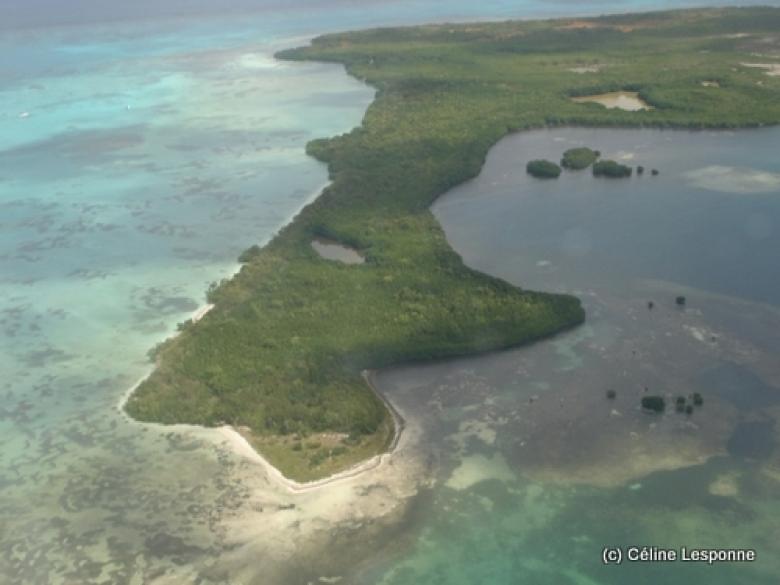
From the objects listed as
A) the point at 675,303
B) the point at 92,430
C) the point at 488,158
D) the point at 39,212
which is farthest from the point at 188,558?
the point at 488,158

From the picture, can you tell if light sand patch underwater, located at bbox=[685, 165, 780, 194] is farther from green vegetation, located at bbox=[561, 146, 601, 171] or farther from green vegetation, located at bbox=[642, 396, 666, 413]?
green vegetation, located at bbox=[642, 396, 666, 413]

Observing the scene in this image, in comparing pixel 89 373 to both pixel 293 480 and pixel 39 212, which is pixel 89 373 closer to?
pixel 293 480

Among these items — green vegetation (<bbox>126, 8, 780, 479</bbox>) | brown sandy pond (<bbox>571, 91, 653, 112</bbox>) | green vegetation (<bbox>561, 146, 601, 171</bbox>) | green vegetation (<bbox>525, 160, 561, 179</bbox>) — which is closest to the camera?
green vegetation (<bbox>126, 8, 780, 479</bbox>)

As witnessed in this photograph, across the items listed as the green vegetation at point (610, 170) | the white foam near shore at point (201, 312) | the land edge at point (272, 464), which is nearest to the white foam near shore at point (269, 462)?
the land edge at point (272, 464)

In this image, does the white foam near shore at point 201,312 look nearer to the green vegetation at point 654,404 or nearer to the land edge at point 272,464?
the land edge at point 272,464

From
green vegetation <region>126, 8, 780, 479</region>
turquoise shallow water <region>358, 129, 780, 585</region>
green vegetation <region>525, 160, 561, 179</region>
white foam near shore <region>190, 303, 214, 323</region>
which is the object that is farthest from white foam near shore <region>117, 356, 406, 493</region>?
green vegetation <region>525, 160, 561, 179</region>
